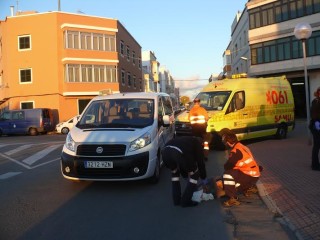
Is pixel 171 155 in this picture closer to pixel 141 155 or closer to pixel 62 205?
pixel 141 155

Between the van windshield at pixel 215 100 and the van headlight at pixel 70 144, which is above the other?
the van windshield at pixel 215 100

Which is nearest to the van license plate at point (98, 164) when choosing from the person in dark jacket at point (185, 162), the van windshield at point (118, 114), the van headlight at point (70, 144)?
the van headlight at point (70, 144)

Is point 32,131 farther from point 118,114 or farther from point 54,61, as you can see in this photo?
point 118,114

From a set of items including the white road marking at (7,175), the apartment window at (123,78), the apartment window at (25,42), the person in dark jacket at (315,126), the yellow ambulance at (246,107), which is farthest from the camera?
the apartment window at (123,78)

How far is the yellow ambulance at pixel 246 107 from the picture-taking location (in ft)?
45.0

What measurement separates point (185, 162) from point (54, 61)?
32.5 m

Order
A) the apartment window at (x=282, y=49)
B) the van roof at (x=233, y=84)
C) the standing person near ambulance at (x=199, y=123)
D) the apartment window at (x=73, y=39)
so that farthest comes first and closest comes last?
the apartment window at (x=73, y=39), the apartment window at (x=282, y=49), the van roof at (x=233, y=84), the standing person near ambulance at (x=199, y=123)

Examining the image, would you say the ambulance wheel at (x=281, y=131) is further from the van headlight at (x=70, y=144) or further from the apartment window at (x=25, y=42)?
the apartment window at (x=25, y=42)

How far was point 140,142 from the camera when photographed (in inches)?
307

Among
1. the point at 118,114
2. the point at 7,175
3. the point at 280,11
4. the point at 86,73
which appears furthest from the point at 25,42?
the point at 118,114

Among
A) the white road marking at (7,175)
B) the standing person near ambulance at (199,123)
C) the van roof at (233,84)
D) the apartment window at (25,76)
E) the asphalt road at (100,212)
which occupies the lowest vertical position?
the asphalt road at (100,212)

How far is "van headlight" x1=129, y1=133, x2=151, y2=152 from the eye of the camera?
7.69 meters

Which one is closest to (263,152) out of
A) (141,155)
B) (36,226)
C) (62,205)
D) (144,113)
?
(144,113)

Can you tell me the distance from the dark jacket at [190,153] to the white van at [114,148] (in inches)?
53.0
